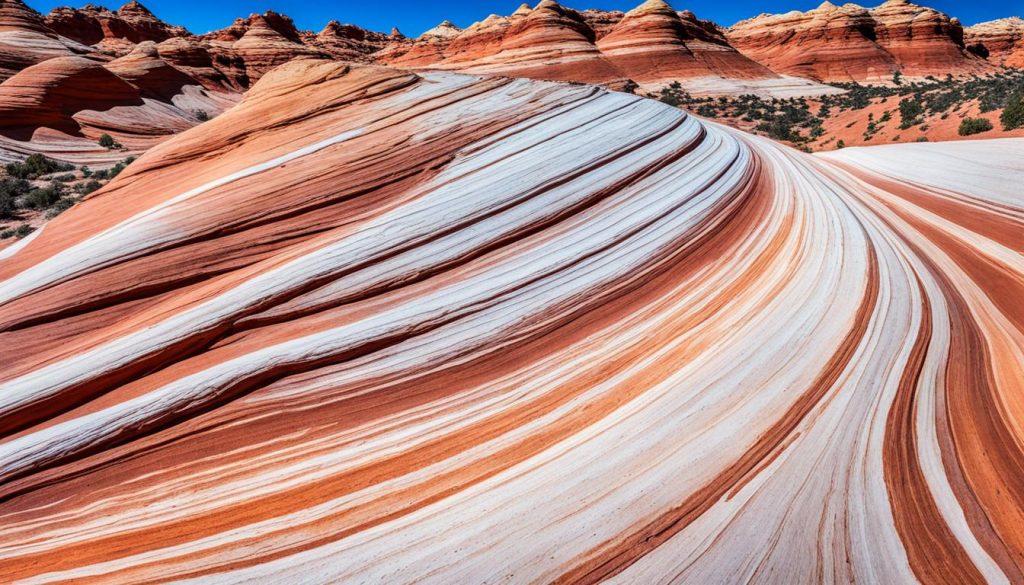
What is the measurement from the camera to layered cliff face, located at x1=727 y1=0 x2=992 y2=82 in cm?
4462

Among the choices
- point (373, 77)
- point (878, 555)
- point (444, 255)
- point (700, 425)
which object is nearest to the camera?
point (878, 555)

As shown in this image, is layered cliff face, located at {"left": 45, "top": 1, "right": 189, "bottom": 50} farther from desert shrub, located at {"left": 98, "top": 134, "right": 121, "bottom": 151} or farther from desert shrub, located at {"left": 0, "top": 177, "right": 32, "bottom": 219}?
desert shrub, located at {"left": 0, "top": 177, "right": 32, "bottom": 219}

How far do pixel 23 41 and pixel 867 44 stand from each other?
71389 millimetres

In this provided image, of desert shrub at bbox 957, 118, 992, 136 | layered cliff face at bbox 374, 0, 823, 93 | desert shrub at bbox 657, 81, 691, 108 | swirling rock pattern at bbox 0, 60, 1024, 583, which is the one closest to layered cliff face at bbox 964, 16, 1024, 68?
layered cliff face at bbox 374, 0, 823, 93

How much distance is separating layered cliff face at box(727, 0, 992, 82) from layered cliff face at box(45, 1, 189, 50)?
75643 mm

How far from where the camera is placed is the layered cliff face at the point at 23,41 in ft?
63.8

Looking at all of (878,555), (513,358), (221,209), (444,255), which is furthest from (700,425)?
(221,209)

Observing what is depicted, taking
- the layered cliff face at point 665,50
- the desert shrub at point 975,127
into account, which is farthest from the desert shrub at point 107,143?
the layered cliff face at point 665,50

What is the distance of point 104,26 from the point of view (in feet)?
168

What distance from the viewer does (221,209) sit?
11.3 ft

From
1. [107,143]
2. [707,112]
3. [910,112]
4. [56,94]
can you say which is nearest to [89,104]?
[56,94]

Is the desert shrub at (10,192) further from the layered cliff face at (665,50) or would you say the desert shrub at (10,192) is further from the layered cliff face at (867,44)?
the layered cliff face at (867,44)

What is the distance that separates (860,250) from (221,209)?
19.3ft

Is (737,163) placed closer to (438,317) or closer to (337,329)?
(438,317)
